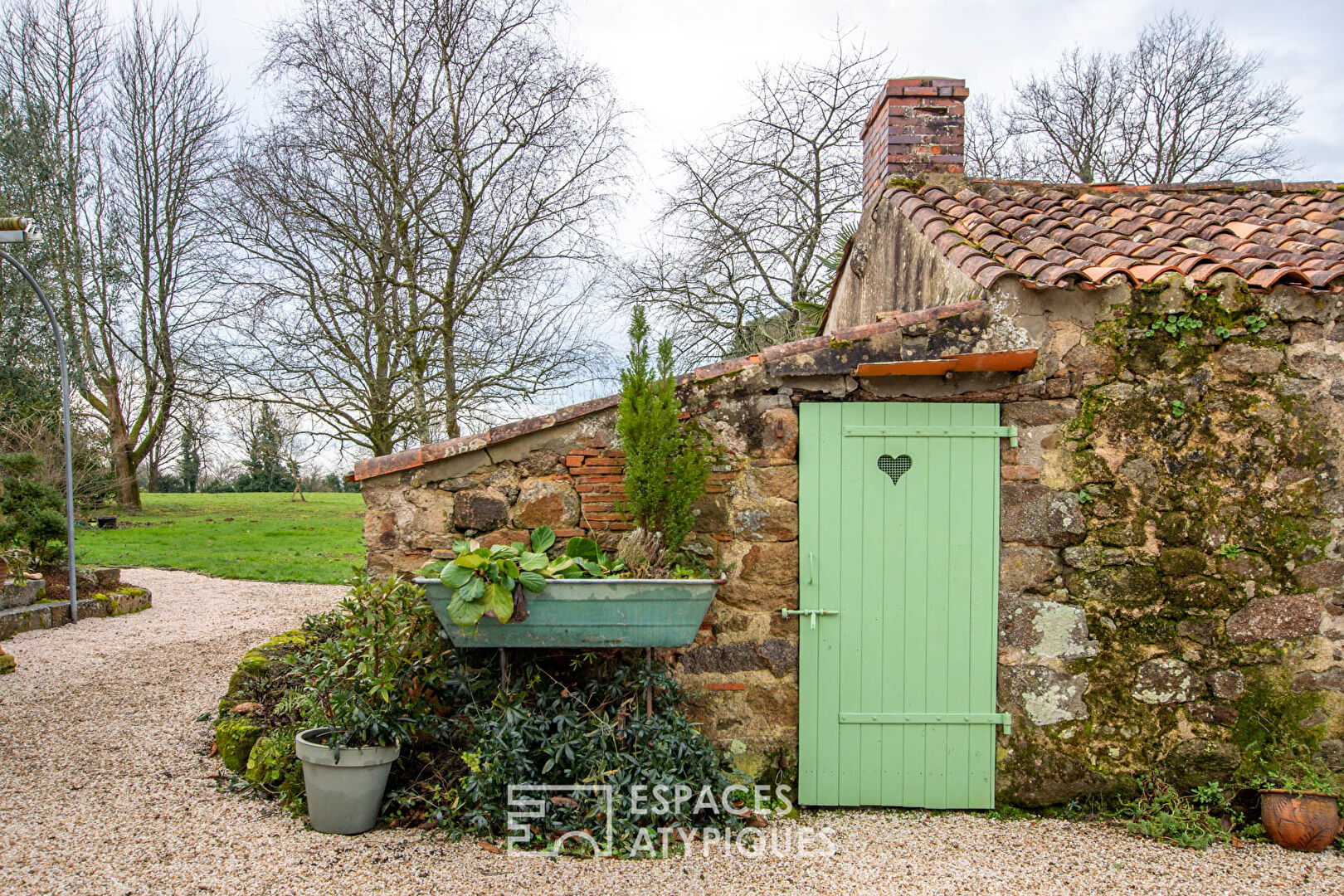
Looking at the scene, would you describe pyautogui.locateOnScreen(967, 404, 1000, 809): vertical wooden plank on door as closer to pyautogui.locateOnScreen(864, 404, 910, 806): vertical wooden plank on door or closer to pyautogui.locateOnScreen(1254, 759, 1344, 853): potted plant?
pyautogui.locateOnScreen(864, 404, 910, 806): vertical wooden plank on door

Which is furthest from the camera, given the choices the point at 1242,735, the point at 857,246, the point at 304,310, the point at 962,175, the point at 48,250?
the point at 48,250

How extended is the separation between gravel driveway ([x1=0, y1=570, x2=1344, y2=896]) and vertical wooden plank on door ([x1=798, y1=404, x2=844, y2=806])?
9.3 inches

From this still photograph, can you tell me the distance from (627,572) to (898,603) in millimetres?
1410

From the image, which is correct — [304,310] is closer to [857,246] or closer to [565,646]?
[857,246]

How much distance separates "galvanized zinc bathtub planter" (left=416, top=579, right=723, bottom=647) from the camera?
355 cm

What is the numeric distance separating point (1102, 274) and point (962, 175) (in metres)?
2.25

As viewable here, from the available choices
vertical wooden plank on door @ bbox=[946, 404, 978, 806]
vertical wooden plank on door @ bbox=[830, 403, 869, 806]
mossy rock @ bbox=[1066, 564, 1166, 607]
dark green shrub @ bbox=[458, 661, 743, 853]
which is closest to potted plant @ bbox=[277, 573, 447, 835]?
dark green shrub @ bbox=[458, 661, 743, 853]

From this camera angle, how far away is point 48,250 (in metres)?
15.3

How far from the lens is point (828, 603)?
163 inches

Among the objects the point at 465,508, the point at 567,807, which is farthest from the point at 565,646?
the point at 465,508

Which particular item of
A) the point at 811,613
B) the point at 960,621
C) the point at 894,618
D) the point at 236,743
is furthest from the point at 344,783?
the point at 960,621

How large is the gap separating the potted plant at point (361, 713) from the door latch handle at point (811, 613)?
67.7 inches

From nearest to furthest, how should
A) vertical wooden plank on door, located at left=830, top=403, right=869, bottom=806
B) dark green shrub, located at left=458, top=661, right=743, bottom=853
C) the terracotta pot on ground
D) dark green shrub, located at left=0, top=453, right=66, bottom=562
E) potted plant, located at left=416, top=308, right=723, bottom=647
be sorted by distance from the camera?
potted plant, located at left=416, top=308, right=723, bottom=647, dark green shrub, located at left=458, top=661, right=743, bottom=853, the terracotta pot on ground, vertical wooden plank on door, located at left=830, top=403, right=869, bottom=806, dark green shrub, located at left=0, top=453, right=66, bottom=562

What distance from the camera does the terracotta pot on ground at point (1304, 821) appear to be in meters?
3.77
